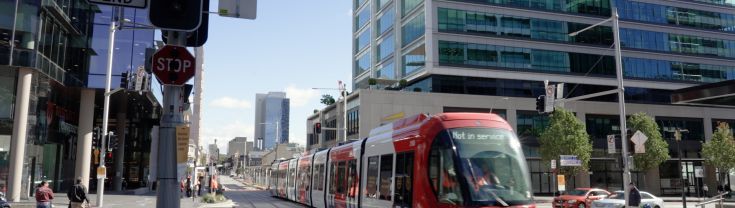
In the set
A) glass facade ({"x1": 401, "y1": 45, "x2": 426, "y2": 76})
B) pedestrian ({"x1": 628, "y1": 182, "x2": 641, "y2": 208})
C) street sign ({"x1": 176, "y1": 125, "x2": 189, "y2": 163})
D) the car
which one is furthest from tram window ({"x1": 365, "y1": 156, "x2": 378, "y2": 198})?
glass facade ({"x1": 401, "y1": 45, "x2": 426, "y2": 76})

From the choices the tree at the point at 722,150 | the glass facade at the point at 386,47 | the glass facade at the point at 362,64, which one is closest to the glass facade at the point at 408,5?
the glass facade at the point at 386,47

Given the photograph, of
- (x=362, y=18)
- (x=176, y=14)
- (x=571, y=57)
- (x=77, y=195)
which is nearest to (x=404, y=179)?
(x=176, y=14)

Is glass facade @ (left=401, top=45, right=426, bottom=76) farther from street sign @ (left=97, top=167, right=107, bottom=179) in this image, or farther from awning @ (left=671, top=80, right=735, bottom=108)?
street sign @ (left=97, top=167, right=107, bottom=179)

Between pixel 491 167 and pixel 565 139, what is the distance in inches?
A: 1432

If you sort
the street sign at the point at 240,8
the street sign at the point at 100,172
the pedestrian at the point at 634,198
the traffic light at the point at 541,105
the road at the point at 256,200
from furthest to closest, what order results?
the road at the point at 256,200 < the street sign at the point at 100,172 < the traffic light at the point at 541,105 < the pedestrian at the point at 634,198 < the street sign at the point at 240,8

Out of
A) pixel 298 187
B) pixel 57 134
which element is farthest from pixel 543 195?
pixel 57 134

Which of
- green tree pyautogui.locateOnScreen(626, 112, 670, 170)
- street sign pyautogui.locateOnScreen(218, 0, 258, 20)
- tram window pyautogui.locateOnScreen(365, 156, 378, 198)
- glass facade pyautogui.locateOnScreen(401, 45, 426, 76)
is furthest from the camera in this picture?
glass facade pyautogui.locateOnScreen(401, 45, 426, 76)

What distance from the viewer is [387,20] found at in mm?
62531

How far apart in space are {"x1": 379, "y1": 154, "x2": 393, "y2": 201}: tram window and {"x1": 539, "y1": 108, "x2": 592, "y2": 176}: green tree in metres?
34.1

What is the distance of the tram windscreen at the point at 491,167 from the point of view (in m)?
11.8

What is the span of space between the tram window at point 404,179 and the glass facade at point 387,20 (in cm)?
4733

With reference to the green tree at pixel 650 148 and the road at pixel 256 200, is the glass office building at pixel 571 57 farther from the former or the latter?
the road at pixel 256 200

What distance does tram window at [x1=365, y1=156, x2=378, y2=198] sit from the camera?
621 inches

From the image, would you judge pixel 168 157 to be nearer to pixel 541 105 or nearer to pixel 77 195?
pixel 77 195
